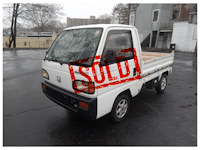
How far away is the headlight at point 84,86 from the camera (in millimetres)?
2525

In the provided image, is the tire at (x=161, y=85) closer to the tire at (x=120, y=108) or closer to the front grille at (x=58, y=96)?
the tire at (x=120, y=108)

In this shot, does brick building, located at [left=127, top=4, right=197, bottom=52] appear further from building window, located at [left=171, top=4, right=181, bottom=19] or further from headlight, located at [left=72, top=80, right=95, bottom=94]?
headlight, located at [left=72, top=80, right=95, bottom=94]

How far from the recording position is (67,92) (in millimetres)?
2910

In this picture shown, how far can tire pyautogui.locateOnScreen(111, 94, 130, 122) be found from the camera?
10.3 ft

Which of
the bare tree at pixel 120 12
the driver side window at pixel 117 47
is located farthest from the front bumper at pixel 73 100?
the bare tree at pixel 120 12

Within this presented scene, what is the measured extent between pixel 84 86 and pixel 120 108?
1.22 m

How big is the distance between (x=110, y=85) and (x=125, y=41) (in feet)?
3.55

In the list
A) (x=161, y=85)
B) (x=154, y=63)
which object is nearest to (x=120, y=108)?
(x=154, y=63)

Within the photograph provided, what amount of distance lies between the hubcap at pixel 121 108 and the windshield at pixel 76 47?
4.38 feet

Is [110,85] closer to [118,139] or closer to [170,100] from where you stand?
[118,139]

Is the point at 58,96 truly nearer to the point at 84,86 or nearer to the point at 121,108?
the point at 84,86

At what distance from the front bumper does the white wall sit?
20600 mm

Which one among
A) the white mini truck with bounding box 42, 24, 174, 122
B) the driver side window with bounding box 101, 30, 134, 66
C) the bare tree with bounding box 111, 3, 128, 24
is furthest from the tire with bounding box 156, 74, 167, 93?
the bare tree with bounding box 111, 3, 128, 24

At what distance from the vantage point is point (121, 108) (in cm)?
337
